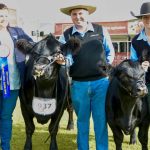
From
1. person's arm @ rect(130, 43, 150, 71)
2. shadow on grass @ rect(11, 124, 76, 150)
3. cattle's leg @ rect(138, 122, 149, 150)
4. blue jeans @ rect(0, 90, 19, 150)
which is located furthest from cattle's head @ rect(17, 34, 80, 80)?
shadow on grass @ rect(11, 124, 76, 150)

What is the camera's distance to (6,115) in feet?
18.5

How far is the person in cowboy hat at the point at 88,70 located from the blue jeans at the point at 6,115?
924 mm

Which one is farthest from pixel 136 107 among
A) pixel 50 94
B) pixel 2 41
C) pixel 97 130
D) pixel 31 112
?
pixel 2 41

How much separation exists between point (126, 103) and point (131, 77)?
49 centimetres

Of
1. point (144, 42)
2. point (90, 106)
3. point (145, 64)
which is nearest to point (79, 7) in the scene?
point (144, 42)

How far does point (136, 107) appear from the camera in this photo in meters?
5.36

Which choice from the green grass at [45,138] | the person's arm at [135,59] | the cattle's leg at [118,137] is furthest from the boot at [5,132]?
the person's arm at [135,59]

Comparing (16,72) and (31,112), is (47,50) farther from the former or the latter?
(31,112)

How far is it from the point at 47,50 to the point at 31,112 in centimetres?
119

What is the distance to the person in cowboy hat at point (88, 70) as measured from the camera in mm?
5445

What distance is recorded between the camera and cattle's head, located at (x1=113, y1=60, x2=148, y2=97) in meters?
4.75

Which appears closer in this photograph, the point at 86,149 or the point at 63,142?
the point at 86,149

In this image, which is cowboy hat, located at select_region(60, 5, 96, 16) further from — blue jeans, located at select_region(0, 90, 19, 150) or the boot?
the boot

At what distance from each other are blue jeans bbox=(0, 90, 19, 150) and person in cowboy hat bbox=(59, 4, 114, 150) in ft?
3.03
